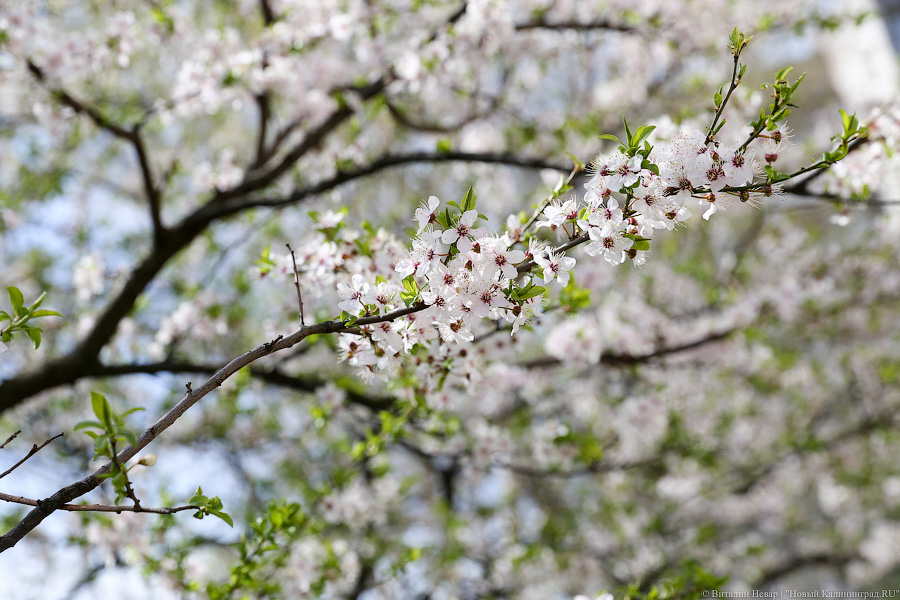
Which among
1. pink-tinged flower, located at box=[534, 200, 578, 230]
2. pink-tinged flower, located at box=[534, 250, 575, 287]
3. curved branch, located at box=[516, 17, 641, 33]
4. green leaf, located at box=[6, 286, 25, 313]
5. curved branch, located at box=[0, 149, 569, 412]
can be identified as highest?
curved branch, located at box=[516, 17, 641, 33]

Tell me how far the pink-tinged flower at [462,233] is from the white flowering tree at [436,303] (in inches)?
0.6

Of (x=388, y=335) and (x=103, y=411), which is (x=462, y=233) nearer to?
(x=388, y=335)

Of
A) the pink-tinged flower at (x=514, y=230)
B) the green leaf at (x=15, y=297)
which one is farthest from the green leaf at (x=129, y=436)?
the pink-tinged flower at (x=514, y=230)

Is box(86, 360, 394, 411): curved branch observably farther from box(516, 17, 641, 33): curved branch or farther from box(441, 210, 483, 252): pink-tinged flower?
box(516, 17, 641, 33): curved branch

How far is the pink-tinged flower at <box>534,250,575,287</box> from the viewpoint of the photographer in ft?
4.92

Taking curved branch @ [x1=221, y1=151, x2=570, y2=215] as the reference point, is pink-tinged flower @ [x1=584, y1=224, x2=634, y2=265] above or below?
below

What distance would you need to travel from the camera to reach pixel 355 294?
1.63m

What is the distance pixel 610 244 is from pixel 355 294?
0.71 m

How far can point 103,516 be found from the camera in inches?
128

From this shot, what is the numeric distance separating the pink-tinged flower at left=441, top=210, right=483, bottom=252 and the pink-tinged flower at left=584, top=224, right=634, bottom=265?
0.31 metres

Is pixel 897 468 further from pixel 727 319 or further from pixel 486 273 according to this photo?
pixel 486 273

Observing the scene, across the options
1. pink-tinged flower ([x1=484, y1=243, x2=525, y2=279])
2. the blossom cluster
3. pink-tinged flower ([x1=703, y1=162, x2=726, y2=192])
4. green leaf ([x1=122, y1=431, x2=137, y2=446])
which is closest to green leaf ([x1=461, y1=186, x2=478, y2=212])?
the blossom cluster

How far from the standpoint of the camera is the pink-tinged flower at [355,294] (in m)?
1.59

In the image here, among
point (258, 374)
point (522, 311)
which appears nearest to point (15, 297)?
point (522, 311)
